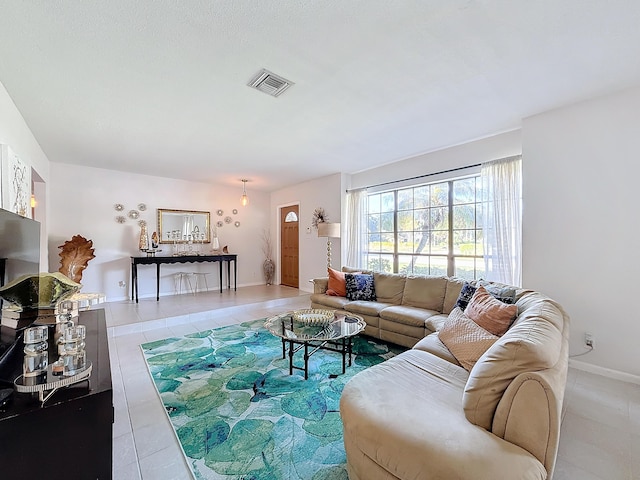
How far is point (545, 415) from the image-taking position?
1037 millimetres

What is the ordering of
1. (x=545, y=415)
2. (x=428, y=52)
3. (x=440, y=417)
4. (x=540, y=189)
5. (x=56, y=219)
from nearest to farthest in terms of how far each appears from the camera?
(x=545, y=415) < (x=440, y=417) < (x=428, y=52) < (x=540, y=189) < (x=56, y=219)

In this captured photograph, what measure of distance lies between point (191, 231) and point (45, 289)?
4.12 meters

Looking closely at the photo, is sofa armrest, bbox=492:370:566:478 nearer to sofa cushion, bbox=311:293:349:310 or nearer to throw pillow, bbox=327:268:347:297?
sofa cushion, bbox=311:293:349:310

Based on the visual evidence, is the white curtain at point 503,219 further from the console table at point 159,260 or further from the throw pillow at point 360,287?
the console table at point 159,260

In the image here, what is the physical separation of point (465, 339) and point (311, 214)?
439 cm

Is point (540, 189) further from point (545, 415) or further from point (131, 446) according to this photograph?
point (131, 446)

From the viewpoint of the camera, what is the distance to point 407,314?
3.03 metres

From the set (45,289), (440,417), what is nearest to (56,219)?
(45,289)

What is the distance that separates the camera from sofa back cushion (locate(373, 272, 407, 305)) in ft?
12.0

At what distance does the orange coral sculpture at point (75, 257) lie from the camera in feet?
13.9

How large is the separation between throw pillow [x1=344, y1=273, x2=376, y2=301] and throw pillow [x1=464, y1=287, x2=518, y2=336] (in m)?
1.63

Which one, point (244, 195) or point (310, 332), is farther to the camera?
point (244, 195)

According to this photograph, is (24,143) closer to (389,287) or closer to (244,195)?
(244,195)

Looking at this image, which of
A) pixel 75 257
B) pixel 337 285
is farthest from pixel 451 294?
pixel 75 257
